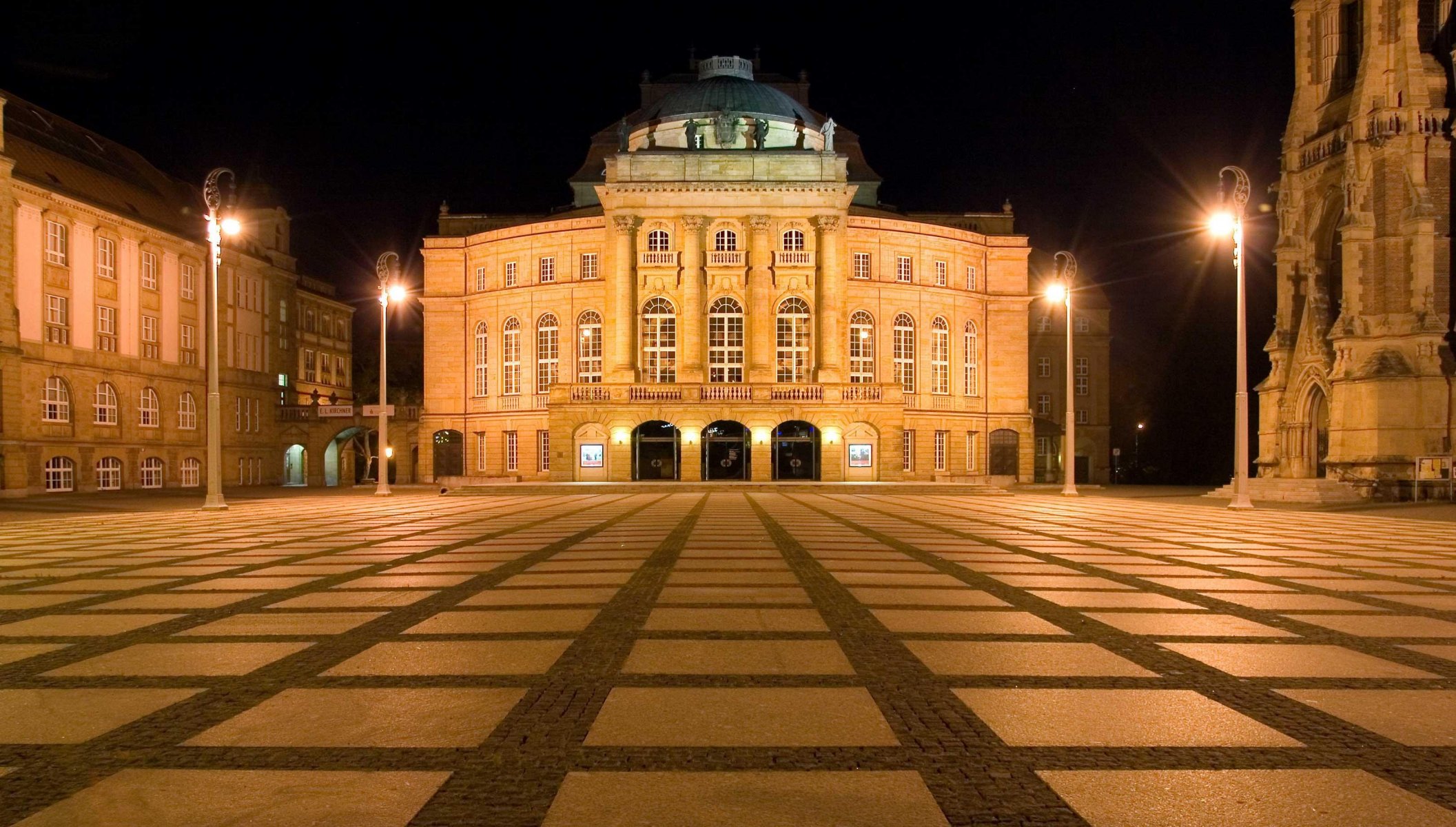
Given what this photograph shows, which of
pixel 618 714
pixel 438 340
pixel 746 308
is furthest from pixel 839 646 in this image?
pixel 438 340

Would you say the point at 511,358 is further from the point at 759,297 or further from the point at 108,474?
the point at 108,474

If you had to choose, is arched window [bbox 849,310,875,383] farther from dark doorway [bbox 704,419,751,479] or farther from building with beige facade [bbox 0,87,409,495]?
building with beige facade [bbox 0,87,409,495]

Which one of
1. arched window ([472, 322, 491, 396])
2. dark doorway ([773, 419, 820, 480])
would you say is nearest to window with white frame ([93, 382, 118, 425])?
arched window ([472, 322, 491, 396])

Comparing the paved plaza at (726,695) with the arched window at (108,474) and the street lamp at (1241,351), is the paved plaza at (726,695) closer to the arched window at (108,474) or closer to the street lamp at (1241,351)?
the street lamp at (1241,351)

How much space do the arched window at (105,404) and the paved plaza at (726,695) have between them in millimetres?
50155

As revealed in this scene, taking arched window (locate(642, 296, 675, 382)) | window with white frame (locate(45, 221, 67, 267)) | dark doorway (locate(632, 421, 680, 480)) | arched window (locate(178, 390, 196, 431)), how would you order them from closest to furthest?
window with white frame (locate(45, 221, 67, 267)), dark doorway (locate(632, 421, 680, 480)), arched window (locate(178, 390, 196, 431)), arched window (locate(642, 296, 675, 382))

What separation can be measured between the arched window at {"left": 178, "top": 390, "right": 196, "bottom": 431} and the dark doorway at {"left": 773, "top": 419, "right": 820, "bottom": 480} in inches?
1544

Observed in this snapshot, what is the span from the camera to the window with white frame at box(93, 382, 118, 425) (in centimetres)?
5953

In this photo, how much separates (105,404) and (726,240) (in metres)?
39.8

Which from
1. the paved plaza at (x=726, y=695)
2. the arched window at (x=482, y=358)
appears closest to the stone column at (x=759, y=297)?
the arched window at (x=482, y=358)

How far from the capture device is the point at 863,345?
74.5 m

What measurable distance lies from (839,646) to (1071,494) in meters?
44.3

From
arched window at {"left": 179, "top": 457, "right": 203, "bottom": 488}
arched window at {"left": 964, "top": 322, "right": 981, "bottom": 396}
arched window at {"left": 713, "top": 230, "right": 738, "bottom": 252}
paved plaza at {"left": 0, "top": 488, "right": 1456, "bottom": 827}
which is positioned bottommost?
arched window at {"left": 179, "top": 457, "right": 203, "bottom": 488}

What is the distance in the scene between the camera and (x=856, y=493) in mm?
53531
